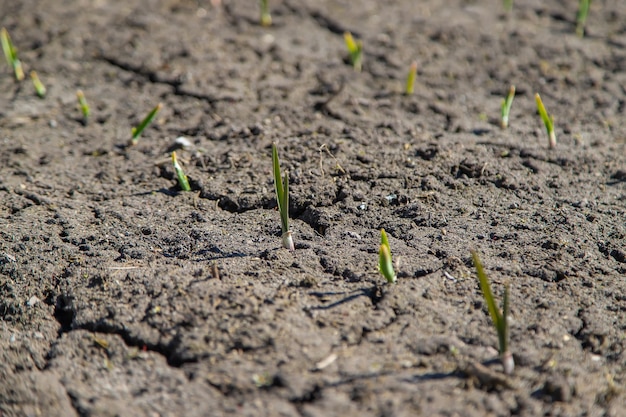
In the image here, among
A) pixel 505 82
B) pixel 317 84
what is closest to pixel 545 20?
pixel 505 82

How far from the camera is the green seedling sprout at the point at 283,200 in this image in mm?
2009

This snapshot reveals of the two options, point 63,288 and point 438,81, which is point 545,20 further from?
point 63,288

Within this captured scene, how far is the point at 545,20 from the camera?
12.8 feet

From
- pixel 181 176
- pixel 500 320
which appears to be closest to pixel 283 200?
pixel 181 176

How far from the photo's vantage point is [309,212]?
2414 millimetres

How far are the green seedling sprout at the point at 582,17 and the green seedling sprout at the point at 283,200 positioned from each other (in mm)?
2483

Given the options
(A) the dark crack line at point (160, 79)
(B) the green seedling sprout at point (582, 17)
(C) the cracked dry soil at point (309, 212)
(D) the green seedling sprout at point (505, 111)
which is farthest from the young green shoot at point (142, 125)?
(B) the green seedling sprout at point (582, 17)

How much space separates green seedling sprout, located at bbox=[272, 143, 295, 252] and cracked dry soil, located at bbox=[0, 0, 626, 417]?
46mm

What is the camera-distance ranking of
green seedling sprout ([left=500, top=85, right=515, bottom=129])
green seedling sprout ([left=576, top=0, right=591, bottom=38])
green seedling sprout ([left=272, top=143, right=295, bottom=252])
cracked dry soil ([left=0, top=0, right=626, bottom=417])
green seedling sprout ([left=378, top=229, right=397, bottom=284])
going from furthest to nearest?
1. green seedling sprout ([left=576, top=0, right=591, bottom=38])
2. green seedling sprout ([left=500, top=85, right=515, bottom=129])
3. green seedling sprout ([left=272, top=143, right=295, bottom=252])
4. green seedling sprout ([left=378, top=229, right=397, bottom=284])
5. cracked dry soil ([left=0, top=0, right=626, bottom=417])

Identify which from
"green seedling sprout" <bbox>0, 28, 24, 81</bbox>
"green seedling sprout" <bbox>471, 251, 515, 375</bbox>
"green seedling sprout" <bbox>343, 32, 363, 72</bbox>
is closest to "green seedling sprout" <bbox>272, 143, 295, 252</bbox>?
"green seedling sprout" <bbox>471, 251, 515, 375</bbox>

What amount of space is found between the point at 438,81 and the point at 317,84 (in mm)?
639

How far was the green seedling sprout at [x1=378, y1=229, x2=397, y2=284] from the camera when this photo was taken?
1.90 meters

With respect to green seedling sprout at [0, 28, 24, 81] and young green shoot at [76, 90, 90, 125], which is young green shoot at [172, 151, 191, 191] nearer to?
young green shoot at [76, 90, 90, 125]

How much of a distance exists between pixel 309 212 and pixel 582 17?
2342 millimetres
